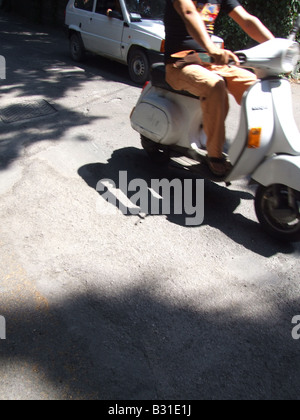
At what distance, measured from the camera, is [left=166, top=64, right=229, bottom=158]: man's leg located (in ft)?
12.0

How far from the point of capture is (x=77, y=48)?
923cm

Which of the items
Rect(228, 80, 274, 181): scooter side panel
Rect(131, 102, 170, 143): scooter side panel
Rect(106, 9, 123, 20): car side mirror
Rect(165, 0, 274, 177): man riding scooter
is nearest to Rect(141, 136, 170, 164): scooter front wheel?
Rect(131, 102, 170, 143): scooter side panel

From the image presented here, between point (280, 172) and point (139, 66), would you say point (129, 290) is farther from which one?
point (139, 66)

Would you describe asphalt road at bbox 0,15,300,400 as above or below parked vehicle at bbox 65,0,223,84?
below

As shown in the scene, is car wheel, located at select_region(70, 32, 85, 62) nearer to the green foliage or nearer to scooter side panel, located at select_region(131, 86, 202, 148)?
the green foliage

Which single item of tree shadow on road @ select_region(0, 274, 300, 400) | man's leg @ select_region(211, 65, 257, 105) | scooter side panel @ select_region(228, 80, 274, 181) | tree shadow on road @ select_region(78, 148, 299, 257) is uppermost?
man's leg @ select_region(211, 65, 257, 105)

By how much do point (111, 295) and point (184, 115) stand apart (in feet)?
6.76

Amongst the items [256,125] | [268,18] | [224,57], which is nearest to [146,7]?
[268,18]

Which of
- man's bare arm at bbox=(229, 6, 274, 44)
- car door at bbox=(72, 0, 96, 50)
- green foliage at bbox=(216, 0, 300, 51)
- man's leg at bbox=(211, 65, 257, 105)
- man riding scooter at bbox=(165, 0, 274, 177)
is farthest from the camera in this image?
car door at bbox=(72, 0, 96, 50)

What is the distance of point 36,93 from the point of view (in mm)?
6875

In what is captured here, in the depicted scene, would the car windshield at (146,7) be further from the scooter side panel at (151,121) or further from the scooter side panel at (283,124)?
the scooter side panel at (283,124)

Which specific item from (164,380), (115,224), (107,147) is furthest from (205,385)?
(107,147)

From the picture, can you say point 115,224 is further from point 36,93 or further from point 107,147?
point 36,93

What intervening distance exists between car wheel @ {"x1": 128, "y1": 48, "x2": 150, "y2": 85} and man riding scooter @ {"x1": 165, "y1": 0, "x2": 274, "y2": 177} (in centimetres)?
388
